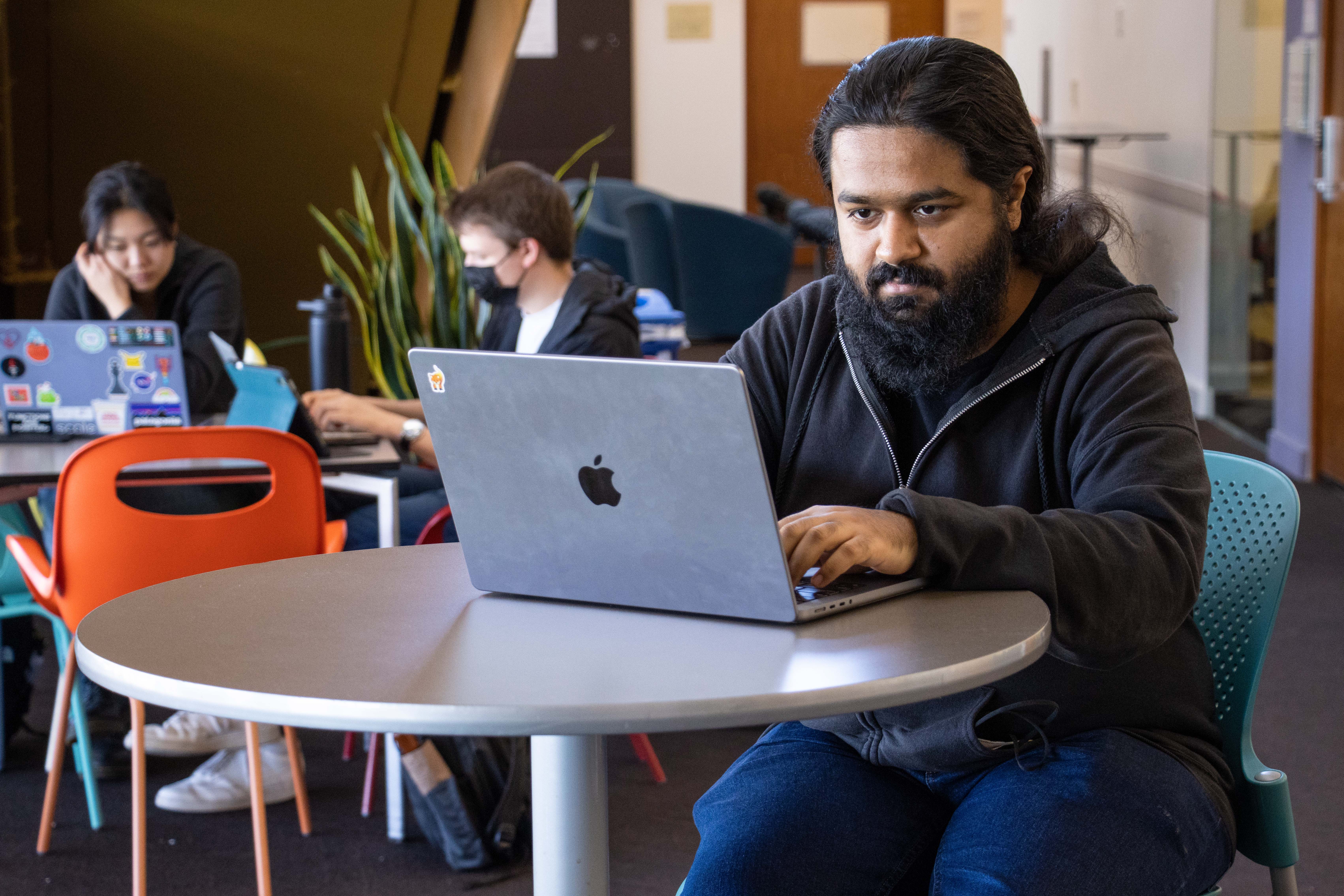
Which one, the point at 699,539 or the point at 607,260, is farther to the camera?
the point at 607,260

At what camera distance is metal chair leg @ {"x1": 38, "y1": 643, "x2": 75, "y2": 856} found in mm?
2334

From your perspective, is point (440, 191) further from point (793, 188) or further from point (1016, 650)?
point (793, 188)

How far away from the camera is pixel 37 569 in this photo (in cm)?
226

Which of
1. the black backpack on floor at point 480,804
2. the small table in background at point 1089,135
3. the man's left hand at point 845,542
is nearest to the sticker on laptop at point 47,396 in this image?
the black backpack on floor at point 480,804

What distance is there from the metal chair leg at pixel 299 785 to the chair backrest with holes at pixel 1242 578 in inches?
60.2

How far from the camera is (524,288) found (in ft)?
9.72

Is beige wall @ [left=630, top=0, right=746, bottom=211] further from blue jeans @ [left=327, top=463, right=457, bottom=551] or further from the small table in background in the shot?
blue jeans @ [left=327, top=463, right=457, bottom=551]

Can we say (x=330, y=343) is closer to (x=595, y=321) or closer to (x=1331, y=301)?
(x=595, y=321)

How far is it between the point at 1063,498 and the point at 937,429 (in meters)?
0.14

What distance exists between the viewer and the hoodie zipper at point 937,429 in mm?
1327

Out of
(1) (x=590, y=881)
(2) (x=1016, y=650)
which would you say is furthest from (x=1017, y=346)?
(1) (x=590, y=881)

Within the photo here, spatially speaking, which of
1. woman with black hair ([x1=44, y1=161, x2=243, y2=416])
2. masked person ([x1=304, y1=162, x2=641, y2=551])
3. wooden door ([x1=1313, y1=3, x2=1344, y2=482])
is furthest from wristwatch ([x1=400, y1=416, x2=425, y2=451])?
wooden door ([x1=1313, y1=3, x2=1344, y2=482])

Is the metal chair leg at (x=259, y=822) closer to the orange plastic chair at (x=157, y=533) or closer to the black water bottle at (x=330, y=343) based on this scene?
the orange plastic chair at (x=157, y=533)

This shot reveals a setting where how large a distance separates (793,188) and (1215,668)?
9.71 metres
